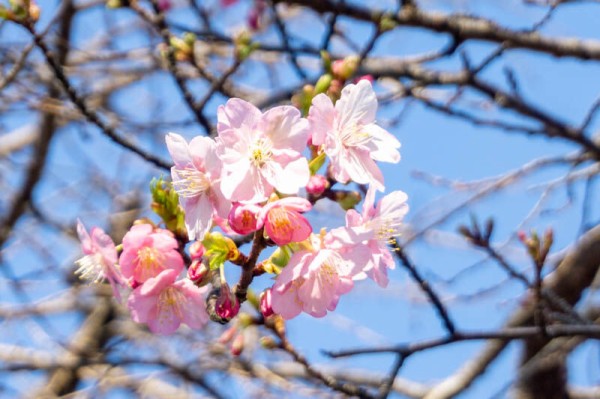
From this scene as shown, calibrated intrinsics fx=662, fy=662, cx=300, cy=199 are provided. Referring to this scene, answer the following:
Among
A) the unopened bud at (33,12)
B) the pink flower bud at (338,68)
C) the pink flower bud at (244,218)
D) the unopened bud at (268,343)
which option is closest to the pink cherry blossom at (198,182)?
the pink flower bud at (244,218)

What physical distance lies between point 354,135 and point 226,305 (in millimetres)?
428

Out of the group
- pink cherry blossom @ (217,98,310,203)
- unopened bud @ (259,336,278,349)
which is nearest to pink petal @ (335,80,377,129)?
pink cherry blossom @ (217,98,310,203)

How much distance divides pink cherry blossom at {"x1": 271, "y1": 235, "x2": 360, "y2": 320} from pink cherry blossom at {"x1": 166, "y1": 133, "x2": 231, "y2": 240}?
18cm

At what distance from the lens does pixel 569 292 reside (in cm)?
298

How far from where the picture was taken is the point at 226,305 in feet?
4.07

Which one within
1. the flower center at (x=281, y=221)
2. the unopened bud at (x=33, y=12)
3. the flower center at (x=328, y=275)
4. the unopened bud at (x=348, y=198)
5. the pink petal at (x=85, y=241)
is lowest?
the flower center at (x=328, y=275)

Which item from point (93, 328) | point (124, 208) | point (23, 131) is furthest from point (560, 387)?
point (23, 131)

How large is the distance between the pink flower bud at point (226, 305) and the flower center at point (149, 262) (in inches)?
7.1

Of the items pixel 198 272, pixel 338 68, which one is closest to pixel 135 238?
pixel 198 272

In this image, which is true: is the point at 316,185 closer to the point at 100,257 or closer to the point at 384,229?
the point at 384,229

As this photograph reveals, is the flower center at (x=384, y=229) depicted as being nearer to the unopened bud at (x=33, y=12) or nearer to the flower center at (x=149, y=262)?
the flower center at (x=149, y=262)

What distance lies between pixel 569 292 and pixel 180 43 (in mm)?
2019

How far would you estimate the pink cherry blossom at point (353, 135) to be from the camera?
1293mm

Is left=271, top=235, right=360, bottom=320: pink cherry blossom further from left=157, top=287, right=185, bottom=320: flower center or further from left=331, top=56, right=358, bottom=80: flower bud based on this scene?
left=331, top=56, right=358, bottom=80: flower bud
